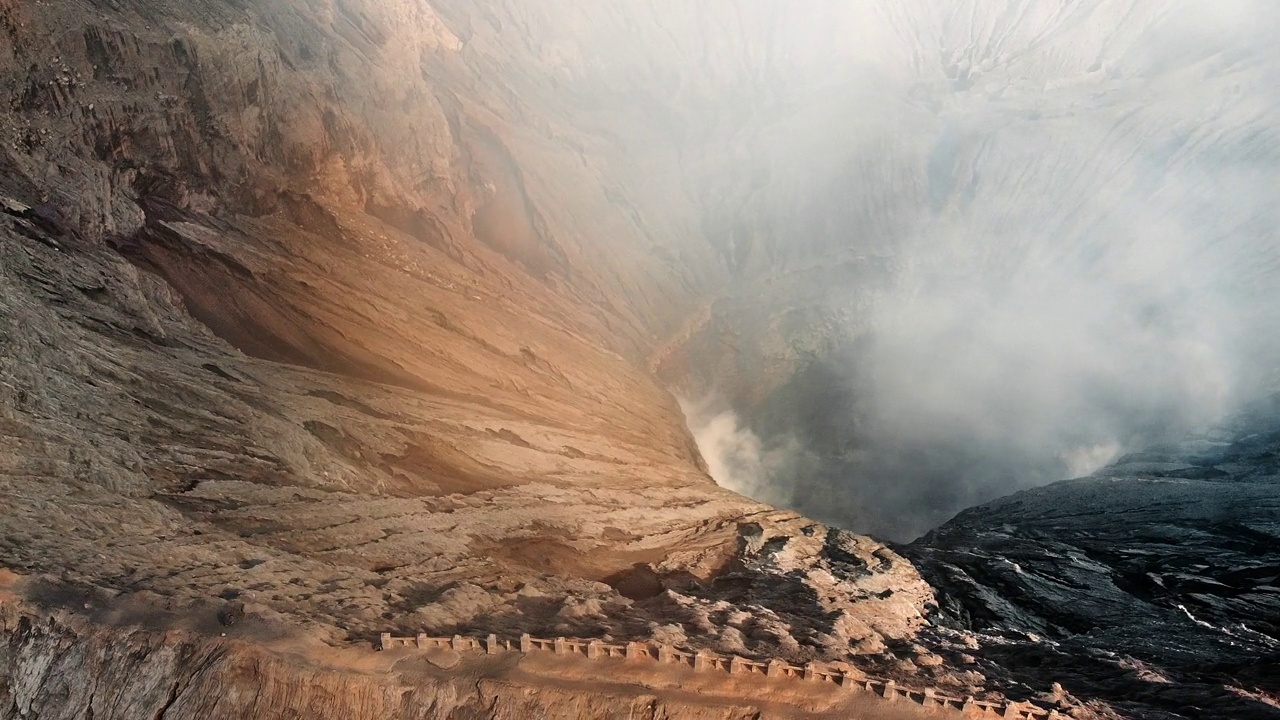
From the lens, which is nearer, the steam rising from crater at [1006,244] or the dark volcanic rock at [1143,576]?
the dark volcanic rock at [1143,576]

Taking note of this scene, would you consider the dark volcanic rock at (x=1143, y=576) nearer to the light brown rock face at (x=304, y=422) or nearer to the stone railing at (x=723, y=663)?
the stone railing at (x=723, y=663)

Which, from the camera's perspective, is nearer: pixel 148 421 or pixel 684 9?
pixel 148 421

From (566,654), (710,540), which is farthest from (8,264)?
(710,540)

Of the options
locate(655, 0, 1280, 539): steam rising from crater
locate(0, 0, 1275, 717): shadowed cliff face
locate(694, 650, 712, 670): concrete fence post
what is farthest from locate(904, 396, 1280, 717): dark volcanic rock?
locate(655, 0, 1280, 539): steam rising from crater

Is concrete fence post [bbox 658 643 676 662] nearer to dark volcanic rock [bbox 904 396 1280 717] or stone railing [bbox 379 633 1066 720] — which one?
stone railing [bbox 379 633 1066 720]

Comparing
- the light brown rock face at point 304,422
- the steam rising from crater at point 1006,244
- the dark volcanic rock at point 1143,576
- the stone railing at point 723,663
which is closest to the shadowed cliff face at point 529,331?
the light brown rock face at point 304,422

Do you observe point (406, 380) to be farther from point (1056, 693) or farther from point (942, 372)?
point (942, 372)
